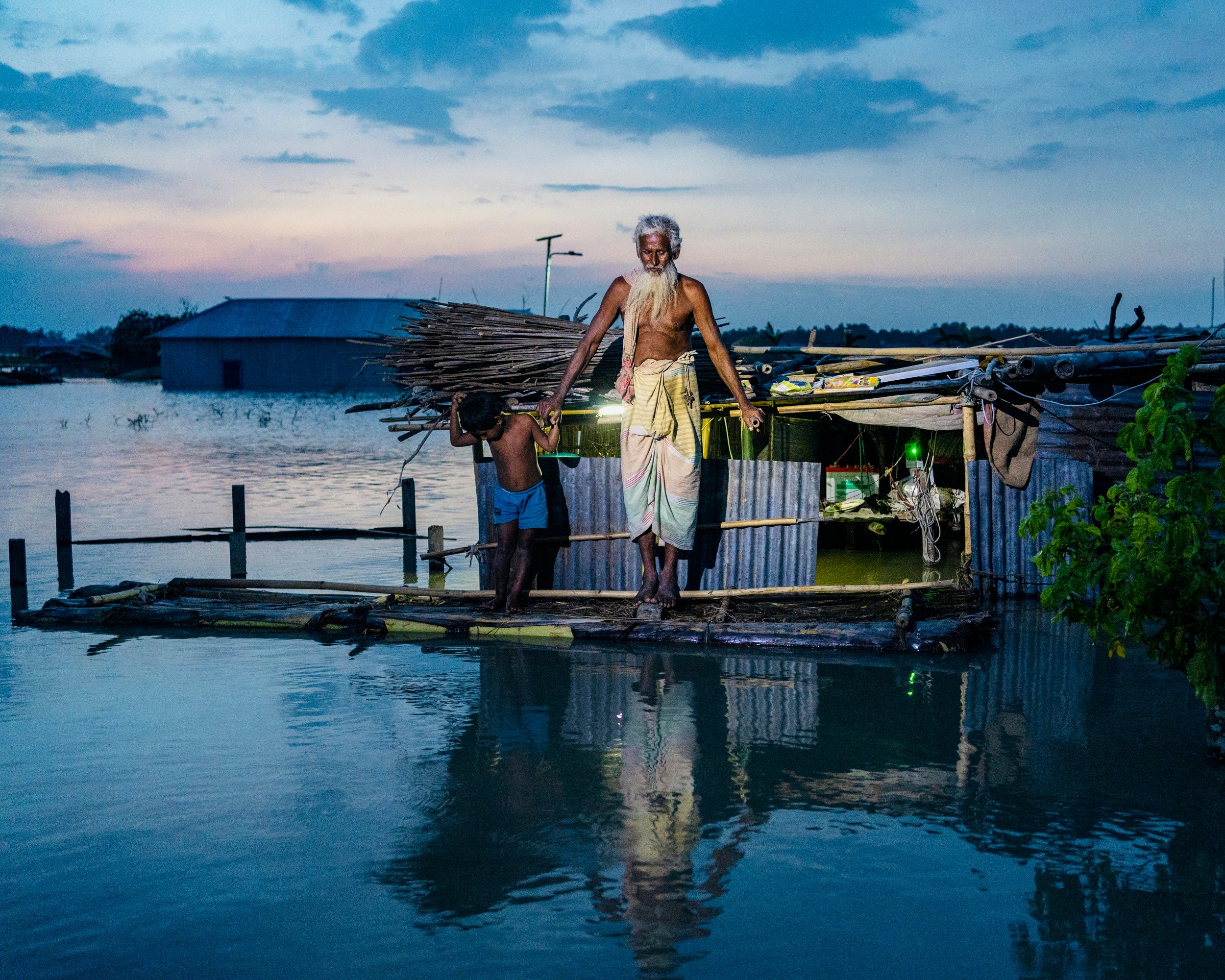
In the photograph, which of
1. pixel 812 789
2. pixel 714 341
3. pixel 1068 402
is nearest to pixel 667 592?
pixel 714 341

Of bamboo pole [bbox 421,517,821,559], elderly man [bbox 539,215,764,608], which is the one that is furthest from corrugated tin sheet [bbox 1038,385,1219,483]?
elderly man [bbox 539,215,764,608]

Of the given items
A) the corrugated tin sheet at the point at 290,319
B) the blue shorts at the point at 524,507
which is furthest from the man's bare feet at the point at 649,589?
the corrugated tin sheet at the point at 290,319

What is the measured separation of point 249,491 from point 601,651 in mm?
16269

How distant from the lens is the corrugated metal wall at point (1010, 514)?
9867mm

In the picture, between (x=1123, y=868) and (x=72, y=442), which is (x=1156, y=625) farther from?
(x=72, y=442)

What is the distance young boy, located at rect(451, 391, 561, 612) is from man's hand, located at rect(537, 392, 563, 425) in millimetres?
120

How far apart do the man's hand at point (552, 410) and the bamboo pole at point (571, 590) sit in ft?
4.53

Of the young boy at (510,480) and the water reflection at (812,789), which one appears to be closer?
the water reflection at (812,789)

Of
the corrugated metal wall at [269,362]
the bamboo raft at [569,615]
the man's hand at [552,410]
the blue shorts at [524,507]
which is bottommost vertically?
the bamboo raft at [569,615]

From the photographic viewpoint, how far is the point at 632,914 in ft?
12.6

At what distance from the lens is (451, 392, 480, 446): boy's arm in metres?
8.47

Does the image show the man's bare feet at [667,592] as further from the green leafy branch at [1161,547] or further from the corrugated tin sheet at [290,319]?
the corrugated tin sheet at [290,319]

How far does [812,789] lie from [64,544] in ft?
29.9

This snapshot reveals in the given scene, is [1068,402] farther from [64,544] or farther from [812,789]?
[64,544]
